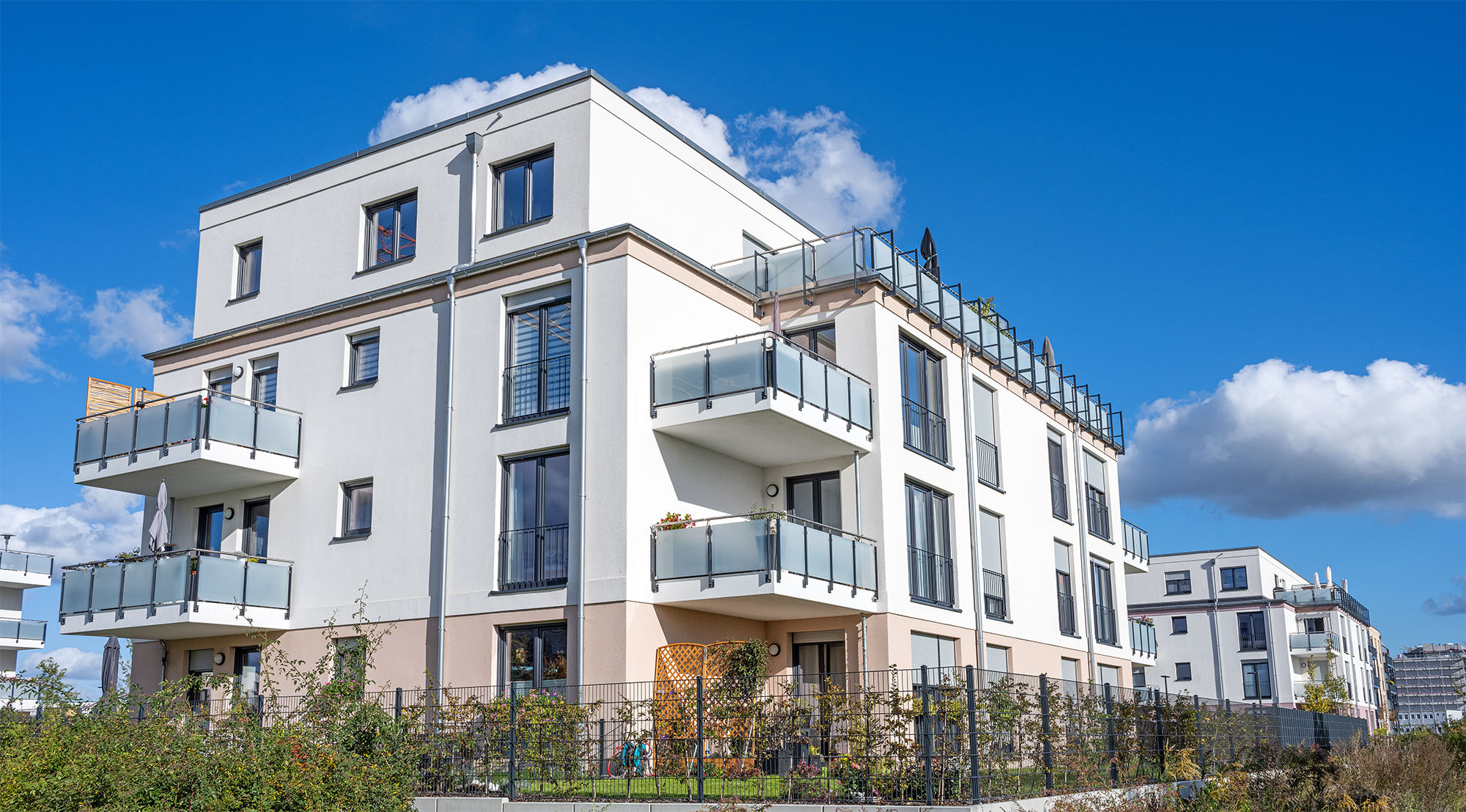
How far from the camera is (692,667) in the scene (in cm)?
2069

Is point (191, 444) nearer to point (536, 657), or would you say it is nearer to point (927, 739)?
point (536, 657)

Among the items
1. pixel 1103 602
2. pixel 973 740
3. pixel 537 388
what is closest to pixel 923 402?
pixel 537 388

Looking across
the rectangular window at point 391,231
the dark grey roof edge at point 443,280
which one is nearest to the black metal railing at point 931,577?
the dark grey roof edge at point 443,280

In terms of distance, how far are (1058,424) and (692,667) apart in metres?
16.4

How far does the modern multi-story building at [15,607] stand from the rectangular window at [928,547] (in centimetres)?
4957

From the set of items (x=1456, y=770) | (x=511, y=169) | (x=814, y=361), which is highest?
Result: (x=511, y=169)

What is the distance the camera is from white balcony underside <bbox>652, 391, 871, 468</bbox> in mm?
21141

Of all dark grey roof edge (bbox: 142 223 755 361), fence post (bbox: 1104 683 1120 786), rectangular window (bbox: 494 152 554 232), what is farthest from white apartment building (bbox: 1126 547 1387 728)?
rectangular window (bbox: 494 152 554 232)

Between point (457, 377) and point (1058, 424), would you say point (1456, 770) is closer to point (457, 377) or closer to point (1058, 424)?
point (1058, 424)

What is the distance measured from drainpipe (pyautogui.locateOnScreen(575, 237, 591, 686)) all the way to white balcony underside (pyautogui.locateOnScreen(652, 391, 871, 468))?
130 cm

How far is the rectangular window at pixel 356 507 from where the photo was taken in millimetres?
24078

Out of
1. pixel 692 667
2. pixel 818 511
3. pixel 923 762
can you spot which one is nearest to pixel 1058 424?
pixel 818 511

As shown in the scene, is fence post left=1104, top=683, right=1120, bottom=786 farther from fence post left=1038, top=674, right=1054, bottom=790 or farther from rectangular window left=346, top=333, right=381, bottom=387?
rectangular window left=346, top=333, right=381, bottom=387

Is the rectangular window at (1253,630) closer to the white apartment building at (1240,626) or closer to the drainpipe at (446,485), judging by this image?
the white apartment building at (1240,626)
